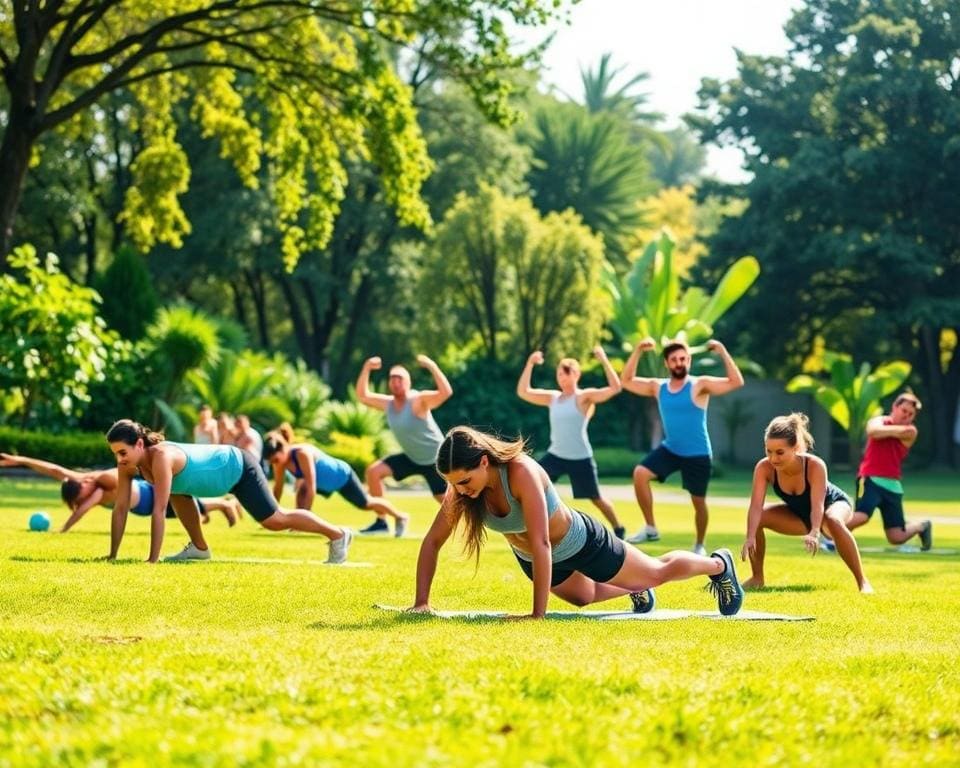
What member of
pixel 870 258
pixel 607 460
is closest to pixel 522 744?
pixel 607 460

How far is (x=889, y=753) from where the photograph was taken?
233 inches

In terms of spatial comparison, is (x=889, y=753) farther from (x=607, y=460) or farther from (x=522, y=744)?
(x=607, y=460)

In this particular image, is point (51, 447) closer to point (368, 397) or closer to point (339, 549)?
point (368, 397)

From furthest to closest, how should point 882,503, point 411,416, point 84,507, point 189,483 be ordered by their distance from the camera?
point 411,416
point 882,503
point 84,507
point 189,483

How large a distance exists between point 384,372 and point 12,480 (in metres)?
26.9

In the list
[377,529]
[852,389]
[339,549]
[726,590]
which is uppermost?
[852,389]

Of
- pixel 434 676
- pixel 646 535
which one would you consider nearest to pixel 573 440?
pixel 646 535

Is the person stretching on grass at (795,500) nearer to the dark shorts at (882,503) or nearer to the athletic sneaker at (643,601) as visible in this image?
the athletic sneaker at (643,601)

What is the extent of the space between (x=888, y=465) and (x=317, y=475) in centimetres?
594

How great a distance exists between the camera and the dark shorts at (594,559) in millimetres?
9742

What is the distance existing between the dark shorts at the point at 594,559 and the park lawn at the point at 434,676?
398 mm

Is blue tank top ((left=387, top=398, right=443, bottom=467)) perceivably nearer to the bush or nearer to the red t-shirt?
the red t-shirt

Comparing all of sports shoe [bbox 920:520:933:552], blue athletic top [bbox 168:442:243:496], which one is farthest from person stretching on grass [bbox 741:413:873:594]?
sports shoe [bbox 920:520:933:552]

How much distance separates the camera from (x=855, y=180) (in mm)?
51625
